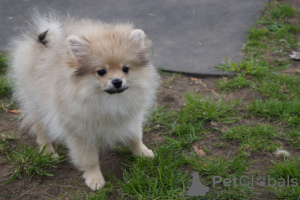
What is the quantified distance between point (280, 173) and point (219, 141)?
71cm

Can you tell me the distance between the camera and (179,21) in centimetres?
553

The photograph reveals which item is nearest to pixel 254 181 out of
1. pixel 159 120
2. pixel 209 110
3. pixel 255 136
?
pixel 255 136

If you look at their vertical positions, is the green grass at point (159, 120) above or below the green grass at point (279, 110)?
below

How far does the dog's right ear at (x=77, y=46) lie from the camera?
2318mm

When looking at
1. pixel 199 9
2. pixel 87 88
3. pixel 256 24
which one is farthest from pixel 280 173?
pixel 199 9

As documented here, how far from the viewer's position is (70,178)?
2939 millimetres

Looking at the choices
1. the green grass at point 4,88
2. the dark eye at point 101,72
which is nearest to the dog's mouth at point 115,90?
the dark eye at point 101,72

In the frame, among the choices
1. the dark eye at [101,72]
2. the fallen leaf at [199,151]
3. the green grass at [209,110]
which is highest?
the dark eye at [101,72]

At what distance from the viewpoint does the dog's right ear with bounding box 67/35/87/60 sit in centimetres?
232

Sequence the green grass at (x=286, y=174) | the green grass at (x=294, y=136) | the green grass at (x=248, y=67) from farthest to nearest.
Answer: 1. the green grass at (x=248, y=67)
2. the green grass at (x=294, y=136)
3. the green grass at (x=286, y=174)

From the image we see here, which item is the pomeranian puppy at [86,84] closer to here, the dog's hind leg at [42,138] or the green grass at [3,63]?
the dog's hind leg at [42,138]

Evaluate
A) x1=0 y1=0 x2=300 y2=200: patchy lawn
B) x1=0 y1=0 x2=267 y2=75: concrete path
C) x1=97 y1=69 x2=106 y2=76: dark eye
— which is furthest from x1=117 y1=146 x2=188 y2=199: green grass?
x1=0 y1=0 x2=267 y2=75: concrete path

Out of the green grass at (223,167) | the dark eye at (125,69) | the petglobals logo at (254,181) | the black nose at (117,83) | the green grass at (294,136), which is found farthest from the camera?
the green grass at (294,136)

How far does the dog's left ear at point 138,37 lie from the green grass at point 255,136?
1.34m
